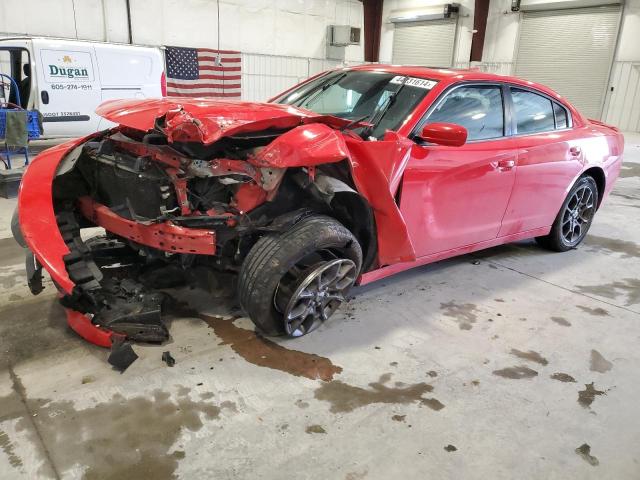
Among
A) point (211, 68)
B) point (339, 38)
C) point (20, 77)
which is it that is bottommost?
point (20, 77)

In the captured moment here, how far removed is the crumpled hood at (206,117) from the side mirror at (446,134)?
47 cm

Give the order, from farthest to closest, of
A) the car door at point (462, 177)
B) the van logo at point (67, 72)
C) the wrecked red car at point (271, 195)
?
the van logo at point (67, 72), the car door at point (462, 177), the wrecked red car at point (271, 195)

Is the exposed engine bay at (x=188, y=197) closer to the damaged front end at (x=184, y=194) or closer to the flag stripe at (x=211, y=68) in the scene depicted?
the damaged front end at (x=184, y=194)

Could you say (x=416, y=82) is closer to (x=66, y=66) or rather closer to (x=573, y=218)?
(x=573, y=218)

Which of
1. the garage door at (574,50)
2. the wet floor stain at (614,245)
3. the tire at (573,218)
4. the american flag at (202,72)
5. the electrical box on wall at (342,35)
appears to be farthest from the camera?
the electrical box on wall at (342,35)

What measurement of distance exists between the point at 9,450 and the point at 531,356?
248 cm

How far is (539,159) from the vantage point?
11.8 ft

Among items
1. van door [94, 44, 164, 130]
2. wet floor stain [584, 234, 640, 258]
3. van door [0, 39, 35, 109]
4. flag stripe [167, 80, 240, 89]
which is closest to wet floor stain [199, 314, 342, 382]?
wet floor stain [584, 234, 640, 258]

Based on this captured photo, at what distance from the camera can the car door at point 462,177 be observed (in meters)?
2.90

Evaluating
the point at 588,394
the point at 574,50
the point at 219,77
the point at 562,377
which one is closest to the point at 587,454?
the point at 588,394

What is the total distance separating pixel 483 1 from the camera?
14.8m

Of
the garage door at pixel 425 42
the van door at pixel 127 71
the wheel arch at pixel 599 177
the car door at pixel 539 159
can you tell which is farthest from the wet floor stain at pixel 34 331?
the garage door at pixel 425 42

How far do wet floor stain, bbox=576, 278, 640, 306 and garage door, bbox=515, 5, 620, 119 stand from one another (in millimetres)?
11634

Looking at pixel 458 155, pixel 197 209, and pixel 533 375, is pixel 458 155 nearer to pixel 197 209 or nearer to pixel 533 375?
pixel 533 375
